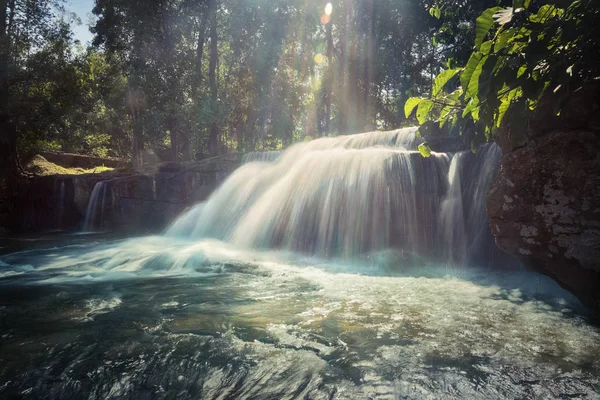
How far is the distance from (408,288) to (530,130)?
10.5ft

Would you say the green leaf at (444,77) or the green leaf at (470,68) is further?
the green leaf at (444,77)

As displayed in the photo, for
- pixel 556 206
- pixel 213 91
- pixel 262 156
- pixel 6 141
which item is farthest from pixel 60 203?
pixel 556 206

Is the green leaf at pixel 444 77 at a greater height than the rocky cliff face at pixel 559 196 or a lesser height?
greater

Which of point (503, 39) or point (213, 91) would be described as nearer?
point (503, 39)

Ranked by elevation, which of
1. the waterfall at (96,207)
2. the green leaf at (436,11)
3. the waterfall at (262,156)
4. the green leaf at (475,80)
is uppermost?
the green leaf at (436,11)

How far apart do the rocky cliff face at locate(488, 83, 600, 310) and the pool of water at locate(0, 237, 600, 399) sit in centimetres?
73

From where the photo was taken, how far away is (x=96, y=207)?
19844 millimetres

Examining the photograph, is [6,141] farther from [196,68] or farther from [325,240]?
[325,240]

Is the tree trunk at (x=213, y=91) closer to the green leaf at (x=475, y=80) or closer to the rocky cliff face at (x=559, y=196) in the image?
the rocky cliff face at (x=559, y=196)

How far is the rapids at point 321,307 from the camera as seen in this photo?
3.29 m

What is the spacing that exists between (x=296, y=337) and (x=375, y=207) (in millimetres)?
6930

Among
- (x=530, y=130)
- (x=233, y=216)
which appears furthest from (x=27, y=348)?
(x=233, y=216)

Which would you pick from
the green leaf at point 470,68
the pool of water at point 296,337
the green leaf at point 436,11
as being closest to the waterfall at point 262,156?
the pool of water at point 296,337

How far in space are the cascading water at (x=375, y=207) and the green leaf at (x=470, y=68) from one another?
7.06 m
